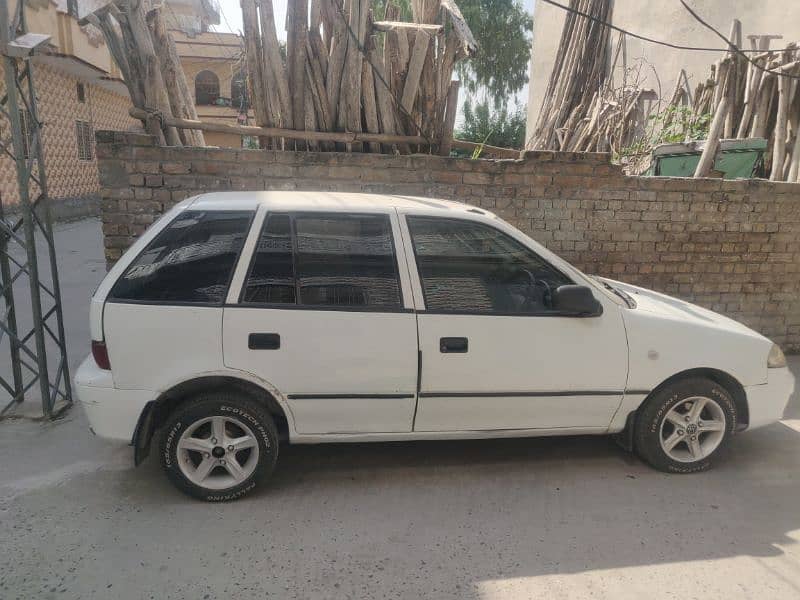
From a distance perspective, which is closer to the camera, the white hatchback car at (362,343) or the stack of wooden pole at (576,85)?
the white hatchback car at (362,343)

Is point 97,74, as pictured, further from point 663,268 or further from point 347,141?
point 663,268

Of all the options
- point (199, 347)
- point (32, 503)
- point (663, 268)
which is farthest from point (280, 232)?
point (663, 268)

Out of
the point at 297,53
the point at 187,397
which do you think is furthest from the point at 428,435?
the point at 297,53

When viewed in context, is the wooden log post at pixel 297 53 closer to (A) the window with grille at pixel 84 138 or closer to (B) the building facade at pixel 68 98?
(B) the building facade at pixel 68 98

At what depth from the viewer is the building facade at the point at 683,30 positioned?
29.2 feet

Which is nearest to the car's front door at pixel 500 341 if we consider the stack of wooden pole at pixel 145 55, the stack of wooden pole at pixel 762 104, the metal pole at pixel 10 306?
the stack of wooden pole at pixel 145 55

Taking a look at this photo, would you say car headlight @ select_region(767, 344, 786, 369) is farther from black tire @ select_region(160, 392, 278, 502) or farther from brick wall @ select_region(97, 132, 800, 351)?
black tire @ select_region(160, 392, 278, 502)

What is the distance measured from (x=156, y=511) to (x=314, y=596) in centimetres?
112

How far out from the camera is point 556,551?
2.81 metres

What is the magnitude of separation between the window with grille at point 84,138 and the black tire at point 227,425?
672 inches

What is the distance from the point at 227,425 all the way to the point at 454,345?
1.32 metres

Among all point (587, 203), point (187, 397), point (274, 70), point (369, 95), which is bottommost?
point (187, 397)

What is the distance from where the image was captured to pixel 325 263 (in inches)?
123

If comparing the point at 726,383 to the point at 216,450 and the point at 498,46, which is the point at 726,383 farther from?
the point at 498,46
